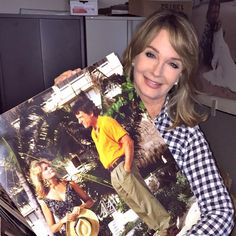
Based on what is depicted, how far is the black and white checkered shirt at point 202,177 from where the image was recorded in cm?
63

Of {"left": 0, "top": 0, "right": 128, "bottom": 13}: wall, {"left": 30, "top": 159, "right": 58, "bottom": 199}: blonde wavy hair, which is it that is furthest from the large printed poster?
{"left": 0, "top": 0, "right": 128, "bottom": 13}: wall

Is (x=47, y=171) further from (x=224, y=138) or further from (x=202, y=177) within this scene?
(x=224, y=138)

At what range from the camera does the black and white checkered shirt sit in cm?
63

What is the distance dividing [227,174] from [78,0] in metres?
1.22

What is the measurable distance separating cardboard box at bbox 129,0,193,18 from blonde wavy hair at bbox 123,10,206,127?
1.08 metres

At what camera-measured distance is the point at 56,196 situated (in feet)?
1.65

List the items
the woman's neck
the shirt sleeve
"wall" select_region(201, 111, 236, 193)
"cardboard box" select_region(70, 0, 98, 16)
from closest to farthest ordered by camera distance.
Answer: the shirt sleeve
the woman's neck
"wall" select_region(201, 111, 236, 193)
"cardboard box" select_region(70, 0, 98, 16)

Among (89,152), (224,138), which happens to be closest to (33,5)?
(224,138)

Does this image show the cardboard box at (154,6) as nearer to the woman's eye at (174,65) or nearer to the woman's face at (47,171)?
the woman's eye at (174,65)

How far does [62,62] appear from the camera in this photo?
130 cm

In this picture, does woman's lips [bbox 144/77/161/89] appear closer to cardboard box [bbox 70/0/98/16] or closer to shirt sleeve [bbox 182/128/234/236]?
shirt sleeve [bbox 182/128/234/236]

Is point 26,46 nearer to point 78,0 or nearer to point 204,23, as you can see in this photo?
point 78,0

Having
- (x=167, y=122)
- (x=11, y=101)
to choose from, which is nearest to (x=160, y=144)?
(x=167, y=122)

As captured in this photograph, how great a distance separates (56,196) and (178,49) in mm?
418
